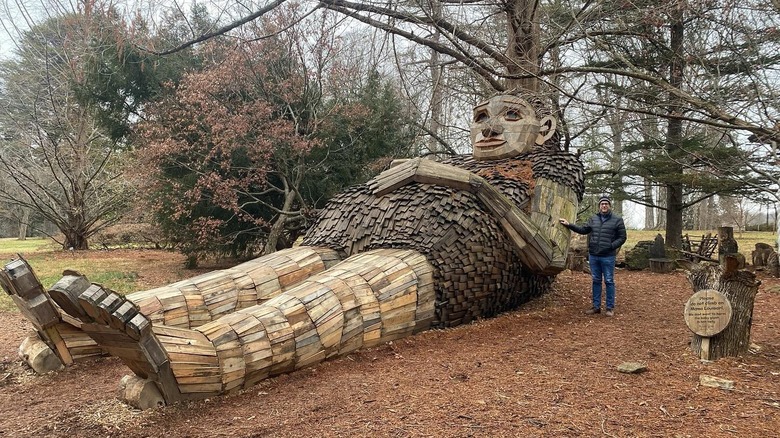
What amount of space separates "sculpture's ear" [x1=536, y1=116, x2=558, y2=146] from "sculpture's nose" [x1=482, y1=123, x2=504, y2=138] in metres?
0.46

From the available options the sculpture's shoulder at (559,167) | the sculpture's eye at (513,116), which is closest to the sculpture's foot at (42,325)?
the sculpture's shoulder at (559,167)

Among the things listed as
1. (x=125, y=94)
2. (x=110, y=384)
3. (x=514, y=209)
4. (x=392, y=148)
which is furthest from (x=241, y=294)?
(x=125, y=94)

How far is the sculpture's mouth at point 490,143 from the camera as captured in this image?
582 cm

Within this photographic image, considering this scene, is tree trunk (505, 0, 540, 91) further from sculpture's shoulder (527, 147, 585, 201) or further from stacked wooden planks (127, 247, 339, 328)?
stacked wooden planks (127, 247, 339, 328)

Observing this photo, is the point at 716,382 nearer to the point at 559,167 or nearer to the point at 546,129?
the point at 559,167

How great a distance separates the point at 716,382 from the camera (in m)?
3.12

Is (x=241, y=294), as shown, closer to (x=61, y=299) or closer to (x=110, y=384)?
(x=110, y=384)

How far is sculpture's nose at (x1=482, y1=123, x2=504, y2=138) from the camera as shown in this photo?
5828 millimetres

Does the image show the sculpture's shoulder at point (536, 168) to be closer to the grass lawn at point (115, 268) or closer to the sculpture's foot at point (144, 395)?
the sculpture's foot at point (144, 395)

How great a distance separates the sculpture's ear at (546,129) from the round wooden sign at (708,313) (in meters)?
2.73

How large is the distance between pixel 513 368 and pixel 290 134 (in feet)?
20.4

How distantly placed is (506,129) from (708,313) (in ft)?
9.61

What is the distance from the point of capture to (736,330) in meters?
3.60

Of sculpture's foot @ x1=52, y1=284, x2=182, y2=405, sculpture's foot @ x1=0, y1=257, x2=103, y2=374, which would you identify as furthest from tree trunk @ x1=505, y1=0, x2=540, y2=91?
sculpture's foot @ x1=0, y1=257, x2=103, y2=374
